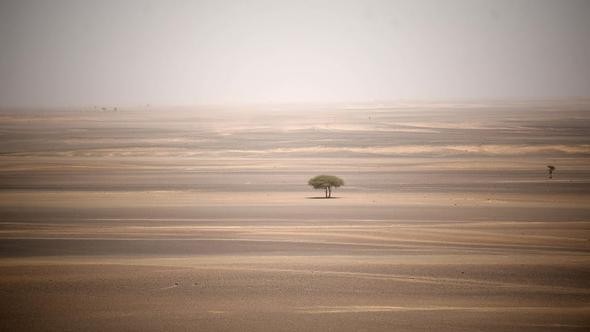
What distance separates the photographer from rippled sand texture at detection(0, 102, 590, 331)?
619 inches

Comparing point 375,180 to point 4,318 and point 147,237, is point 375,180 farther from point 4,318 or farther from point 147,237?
point 4,318

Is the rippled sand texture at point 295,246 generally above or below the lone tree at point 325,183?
below

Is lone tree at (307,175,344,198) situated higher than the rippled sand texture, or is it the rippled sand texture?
lone tree at (307,175,344,198)

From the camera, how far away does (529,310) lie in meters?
15.7

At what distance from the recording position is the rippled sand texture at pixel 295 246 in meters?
15.7

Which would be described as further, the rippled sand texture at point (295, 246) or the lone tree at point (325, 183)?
the lone tree at point (325, 183)

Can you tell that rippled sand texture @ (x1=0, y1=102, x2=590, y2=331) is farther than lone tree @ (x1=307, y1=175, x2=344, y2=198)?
No

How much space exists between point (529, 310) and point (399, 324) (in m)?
3.13

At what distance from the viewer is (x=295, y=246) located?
22594mm

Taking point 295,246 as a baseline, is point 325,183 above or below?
above

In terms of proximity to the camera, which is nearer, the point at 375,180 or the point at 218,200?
the point at 218,200

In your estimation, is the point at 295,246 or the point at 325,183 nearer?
the point at 295,246

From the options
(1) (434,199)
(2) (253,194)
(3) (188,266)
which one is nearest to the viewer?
(3) (188,266)

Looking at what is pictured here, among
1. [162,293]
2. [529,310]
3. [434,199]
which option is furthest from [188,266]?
[434,199]
